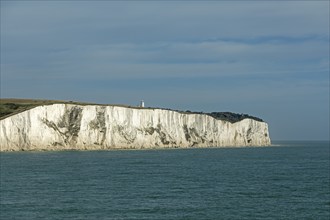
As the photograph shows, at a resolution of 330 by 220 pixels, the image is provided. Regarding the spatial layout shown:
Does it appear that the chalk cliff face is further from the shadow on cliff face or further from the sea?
the sea

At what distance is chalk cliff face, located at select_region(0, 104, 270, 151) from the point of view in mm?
76688

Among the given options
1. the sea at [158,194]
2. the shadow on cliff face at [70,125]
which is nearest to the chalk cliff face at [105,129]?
the shadow on cliff face at [70,125]

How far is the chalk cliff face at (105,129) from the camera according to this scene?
252 ft

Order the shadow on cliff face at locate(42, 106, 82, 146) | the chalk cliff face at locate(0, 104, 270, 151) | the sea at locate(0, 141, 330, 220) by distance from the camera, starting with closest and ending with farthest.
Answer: the sea at locate(0, 141, 330, 220)
the chalk cliff face at locate(0, 104, 270, 151)
the shadow on cliff face at locate(42, 106, 82, 146)

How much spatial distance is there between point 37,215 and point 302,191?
16.2m

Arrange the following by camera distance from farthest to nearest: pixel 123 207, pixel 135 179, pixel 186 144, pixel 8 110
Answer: pixel 186 144 < pixel 8 110 < pixel 135 179 < pixel 123 207

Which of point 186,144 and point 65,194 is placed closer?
point 65,194

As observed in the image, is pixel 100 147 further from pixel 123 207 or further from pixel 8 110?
pixel 123 207

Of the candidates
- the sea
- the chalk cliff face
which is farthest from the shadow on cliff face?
the sea

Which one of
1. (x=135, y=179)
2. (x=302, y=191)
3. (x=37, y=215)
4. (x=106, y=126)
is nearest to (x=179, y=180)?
(x=135, y=179)

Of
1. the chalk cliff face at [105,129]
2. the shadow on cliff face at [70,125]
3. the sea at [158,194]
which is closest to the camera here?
the sea at [158,194]

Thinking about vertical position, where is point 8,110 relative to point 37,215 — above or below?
above

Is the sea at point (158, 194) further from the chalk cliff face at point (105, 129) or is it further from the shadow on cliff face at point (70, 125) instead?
the shadow on cliff face at point (70, 125)

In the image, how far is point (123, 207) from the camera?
88.7ft
